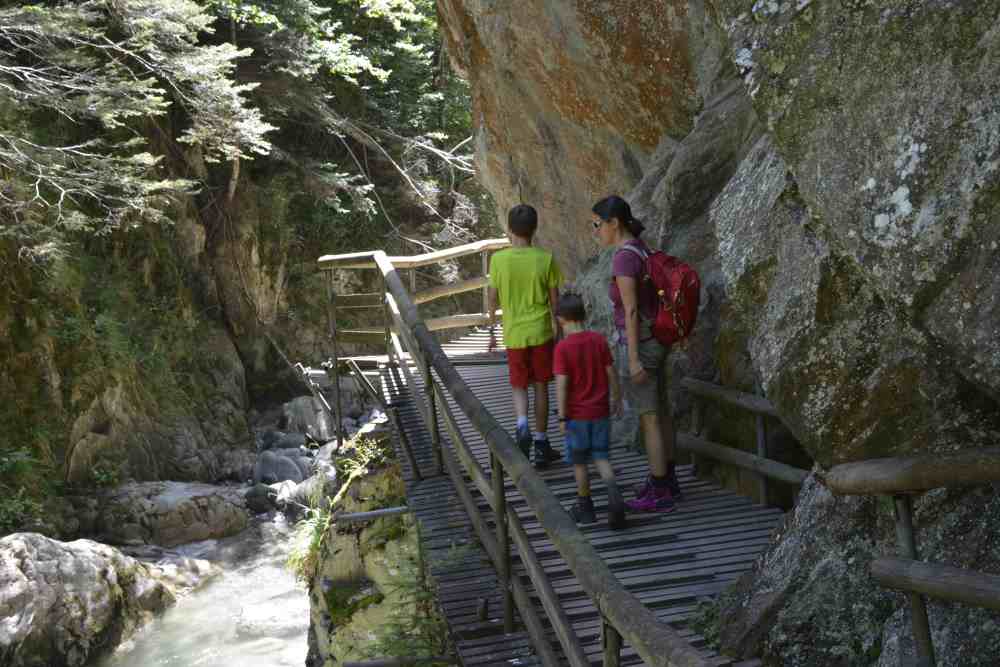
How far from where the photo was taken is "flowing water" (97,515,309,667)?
1105 cm

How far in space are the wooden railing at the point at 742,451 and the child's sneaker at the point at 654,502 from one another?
1.64 ft

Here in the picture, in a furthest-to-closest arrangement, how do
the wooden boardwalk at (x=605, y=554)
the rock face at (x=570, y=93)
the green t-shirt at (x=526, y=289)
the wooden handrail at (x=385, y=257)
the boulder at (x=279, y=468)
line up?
the boulder at (x=279, y=468) → the wooden handrail at (x=385, y=257) → the rock face at (x=570, y=93) → the green t-shirt at (x=526, y=289) → the wooden boardwalk at (x=605, y=554)

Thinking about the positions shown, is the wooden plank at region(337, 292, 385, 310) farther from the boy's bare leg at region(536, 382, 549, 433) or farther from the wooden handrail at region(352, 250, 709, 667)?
the wooden handrail at region(352, 250, 709, 667)

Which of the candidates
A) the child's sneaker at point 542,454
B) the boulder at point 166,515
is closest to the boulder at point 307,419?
the boulder at point 166,515

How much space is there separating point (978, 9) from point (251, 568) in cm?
1244

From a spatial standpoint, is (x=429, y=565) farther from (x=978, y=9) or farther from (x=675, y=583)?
(x=978, y=9)

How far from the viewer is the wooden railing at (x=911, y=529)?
2.46m

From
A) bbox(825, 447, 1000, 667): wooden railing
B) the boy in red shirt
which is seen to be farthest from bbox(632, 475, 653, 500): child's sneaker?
bbox(825, 447, 1000, 667): wooden railing

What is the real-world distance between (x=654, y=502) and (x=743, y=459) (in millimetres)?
595

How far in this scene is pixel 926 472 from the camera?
266cm

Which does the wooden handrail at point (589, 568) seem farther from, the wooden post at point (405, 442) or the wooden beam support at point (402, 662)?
the wooden post at point (405, 442)

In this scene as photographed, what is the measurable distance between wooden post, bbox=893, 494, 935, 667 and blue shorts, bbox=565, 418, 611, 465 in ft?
7.83

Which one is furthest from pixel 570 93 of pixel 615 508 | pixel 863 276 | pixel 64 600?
pixel 64 600

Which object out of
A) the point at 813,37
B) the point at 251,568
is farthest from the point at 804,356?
the point at 251,568
